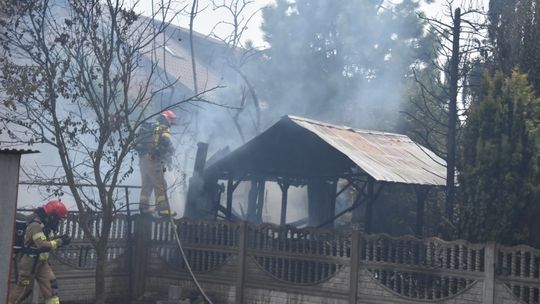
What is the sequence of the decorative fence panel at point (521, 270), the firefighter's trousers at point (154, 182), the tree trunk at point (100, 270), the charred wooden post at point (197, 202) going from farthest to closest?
the charred wooden post at point (197, 202)
the firefighter's trousers at point (154, 182)
the decorative fence panel at point (521, 270)
the tree trunk at point (100, 270)

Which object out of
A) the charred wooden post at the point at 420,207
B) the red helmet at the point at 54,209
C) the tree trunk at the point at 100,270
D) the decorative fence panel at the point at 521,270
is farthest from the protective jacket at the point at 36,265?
the charred wooden post at the point at 420,207

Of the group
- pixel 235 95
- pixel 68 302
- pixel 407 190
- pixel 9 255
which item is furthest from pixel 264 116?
pixel 9 255

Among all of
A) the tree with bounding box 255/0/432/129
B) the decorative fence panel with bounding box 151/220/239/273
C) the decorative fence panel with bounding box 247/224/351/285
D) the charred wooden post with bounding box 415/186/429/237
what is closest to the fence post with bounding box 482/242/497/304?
the decorative fence panel with bounding box 247/224/351/285

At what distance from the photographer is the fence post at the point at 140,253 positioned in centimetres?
1386

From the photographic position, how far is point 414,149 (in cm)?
1709

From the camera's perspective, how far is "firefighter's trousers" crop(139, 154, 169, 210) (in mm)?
14173

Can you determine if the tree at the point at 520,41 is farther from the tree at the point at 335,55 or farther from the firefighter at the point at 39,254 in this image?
the tree at the point at 335,55

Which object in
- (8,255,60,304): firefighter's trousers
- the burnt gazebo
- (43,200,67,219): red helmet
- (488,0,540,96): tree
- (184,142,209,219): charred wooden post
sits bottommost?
(8,255,60,304): firefighter's trousers

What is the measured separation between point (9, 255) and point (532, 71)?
32.2 feet

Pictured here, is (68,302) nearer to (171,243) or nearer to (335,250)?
(171,243)

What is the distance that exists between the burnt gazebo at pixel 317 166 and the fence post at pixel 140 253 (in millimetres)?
1320

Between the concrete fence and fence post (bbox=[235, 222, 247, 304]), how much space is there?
2cm

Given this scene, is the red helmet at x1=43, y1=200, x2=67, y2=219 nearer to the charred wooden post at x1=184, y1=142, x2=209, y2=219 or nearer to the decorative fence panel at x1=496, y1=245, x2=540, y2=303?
the charred wooden post at x1=184, y1=142, x2=209, y2=219

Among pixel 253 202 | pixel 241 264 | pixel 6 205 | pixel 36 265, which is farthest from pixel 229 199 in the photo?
pixel 6 205
